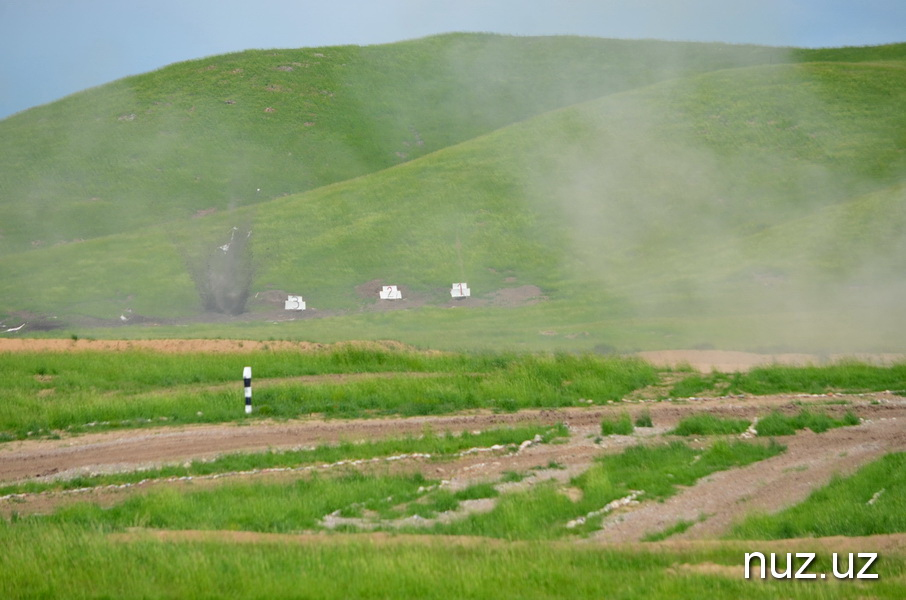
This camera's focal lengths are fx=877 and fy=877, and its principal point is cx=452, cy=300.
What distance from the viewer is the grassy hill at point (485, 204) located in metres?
35.6

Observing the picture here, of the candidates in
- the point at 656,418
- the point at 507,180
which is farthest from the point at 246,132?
the point at 656,418

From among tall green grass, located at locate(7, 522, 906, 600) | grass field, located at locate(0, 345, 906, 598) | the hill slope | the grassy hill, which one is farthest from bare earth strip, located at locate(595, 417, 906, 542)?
the hill slope

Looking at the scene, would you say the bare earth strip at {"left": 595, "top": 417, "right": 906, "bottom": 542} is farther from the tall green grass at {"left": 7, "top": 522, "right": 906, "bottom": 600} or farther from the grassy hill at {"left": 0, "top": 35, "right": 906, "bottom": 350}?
the grassy hill at {"left": 0, "top": 35, "right": 906, "bottom": 350}

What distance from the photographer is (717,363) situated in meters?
23.0

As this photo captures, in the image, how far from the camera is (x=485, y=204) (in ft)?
180

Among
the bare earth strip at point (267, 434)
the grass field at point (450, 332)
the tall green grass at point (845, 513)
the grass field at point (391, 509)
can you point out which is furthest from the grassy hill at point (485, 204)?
the tall green grass at point (845, 513)

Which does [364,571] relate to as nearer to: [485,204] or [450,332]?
[450,332]

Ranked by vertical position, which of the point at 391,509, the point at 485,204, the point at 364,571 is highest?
the point at 485,204

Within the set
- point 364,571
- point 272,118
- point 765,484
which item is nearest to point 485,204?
point 272,118

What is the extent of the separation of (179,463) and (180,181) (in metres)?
62.6

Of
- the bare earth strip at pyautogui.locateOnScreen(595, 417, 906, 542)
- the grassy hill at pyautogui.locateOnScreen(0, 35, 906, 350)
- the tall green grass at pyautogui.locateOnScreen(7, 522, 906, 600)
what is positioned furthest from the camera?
the grassy hill at pyautogui.locateOnScreen(0, 35, 906, 350)

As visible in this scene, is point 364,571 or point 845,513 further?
point 845,513

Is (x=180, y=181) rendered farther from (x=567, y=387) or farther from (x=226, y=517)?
(x=226, y=517)

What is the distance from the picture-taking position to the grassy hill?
35.6 metres
